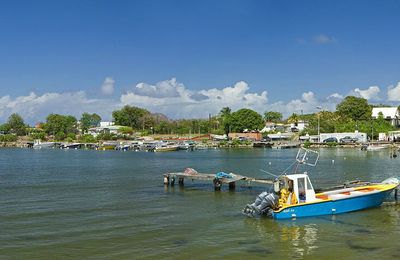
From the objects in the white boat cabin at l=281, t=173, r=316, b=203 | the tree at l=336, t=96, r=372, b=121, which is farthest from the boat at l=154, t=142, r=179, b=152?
the white boat cabin at l=281, t=173, r=316, b=203

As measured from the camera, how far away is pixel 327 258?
1944cm

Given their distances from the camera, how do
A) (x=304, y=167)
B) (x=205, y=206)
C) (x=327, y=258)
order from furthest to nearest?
1. (x=304, y=167)
2. (x=205, y=206)
3. (x=327, y=258)

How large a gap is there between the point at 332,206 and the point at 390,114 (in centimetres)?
16208

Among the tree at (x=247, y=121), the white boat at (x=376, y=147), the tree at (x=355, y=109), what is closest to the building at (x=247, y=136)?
the tree at (x=247, y=121)

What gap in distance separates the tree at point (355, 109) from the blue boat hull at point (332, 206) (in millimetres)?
151276

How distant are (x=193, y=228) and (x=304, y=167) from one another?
4363 centimetres

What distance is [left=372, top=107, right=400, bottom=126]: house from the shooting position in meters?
174

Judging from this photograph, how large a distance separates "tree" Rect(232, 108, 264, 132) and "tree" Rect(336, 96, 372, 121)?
31914 mm

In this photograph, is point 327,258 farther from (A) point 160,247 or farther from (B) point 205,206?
(B) point 205,206

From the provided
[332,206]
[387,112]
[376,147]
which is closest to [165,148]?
[376,147]

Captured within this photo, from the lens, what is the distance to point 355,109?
173875 mm

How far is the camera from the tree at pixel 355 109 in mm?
173375

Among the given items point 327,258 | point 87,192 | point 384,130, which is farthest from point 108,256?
point 384,130

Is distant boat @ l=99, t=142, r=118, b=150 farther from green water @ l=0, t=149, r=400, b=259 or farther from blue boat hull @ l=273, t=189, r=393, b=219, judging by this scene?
blue boat hull @ l=273, t=189, r=393, b=219
